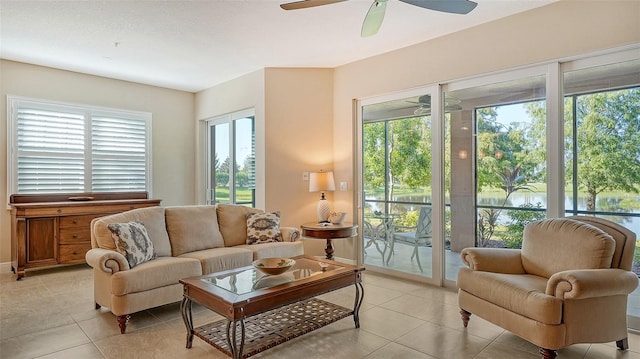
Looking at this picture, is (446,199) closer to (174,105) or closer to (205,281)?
(205,281)

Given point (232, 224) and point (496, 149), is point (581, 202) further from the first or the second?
point (232, 224)

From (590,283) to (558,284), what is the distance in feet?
0.55

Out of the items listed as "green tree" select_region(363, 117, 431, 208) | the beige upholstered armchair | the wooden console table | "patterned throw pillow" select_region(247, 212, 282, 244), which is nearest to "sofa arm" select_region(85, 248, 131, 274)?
"patterned throw pillow" select_region(247, 212, 282, 244)

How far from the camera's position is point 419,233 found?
4348 mm

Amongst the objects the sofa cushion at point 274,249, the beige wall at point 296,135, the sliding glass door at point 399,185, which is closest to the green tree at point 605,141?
the sliding glass door at point 399,185

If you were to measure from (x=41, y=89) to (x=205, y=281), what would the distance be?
4.37 meters

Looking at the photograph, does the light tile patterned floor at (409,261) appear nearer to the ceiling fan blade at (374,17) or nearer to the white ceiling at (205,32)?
the white ceiling at (205,32)

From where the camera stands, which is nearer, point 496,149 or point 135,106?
point 496,149

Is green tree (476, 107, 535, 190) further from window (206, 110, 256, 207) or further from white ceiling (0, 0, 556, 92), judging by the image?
window (206, 110, 256, 207)

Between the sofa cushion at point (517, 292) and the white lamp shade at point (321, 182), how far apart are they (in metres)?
2.25

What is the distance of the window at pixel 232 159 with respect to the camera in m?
5.64

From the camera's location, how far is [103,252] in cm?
297

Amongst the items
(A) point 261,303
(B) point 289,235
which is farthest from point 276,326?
(B) point 289,235

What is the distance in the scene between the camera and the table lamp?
4.71m
